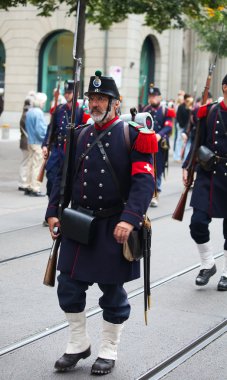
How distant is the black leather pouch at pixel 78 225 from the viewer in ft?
16.5

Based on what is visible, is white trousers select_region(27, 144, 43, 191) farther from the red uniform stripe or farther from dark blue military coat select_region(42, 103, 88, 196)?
the red uniform stripe

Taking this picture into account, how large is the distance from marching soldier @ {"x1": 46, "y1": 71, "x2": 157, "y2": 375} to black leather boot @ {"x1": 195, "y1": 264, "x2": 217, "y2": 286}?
2.51m

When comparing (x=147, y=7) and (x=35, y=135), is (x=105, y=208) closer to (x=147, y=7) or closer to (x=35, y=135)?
(x=35, y=135)

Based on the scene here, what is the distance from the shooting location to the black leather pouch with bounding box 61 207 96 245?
16.5 feet

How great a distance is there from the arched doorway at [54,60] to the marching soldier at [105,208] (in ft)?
98.4

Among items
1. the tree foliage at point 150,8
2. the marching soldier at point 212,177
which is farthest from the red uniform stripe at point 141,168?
the tree foliage at point 150,8

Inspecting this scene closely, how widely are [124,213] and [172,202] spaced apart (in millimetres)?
9263

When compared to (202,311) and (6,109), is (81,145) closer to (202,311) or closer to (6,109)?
(202,311)

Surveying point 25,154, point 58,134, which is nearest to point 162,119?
point 25,154

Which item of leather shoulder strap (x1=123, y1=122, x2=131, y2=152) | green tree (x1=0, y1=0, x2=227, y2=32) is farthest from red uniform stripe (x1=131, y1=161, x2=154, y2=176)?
green tree (x1=0, y1=0, x2=227, y2=32)

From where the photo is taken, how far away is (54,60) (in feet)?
Result: 117

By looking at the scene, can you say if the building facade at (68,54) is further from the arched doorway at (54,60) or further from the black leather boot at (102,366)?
the black leather boot at (102,366)

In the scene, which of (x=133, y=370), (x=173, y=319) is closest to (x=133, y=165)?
(x=133, y=370)

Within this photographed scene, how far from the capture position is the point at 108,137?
16.9ft
